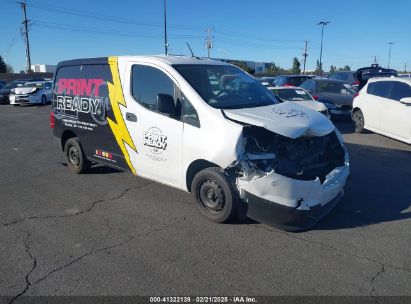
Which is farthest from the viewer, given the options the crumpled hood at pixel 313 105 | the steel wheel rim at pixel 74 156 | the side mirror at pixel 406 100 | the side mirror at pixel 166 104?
the crumpled hood at pixel 313 105

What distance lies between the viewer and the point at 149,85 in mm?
5051

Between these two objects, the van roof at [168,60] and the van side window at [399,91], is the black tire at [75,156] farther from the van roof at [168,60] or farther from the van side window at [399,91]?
the van side window at [399,91]

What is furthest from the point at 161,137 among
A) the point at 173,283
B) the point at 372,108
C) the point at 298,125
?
the point at 372,108

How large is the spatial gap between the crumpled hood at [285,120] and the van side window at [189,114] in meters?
0.38

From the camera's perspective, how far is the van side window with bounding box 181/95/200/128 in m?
4.41

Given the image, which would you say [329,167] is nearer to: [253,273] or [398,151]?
[253,273]

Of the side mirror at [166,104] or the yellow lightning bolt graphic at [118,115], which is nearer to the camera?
the side mirror at [166,104]

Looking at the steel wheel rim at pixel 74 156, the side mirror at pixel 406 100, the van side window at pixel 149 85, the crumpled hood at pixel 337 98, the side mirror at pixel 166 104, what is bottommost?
the steel wheel rim at pixel 74 156

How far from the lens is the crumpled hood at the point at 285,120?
402 cm

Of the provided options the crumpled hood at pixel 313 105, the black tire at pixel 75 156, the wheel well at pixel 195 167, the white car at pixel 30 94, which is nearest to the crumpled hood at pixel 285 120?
the wheel well at pixel 195 167

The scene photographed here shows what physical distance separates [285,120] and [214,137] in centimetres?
87

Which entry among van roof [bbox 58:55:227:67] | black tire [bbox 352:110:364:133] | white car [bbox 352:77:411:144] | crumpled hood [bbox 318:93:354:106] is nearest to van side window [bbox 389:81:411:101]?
white car [bbox 352:77:411:144]

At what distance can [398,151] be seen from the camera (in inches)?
329

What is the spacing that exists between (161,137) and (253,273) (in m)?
2.24
